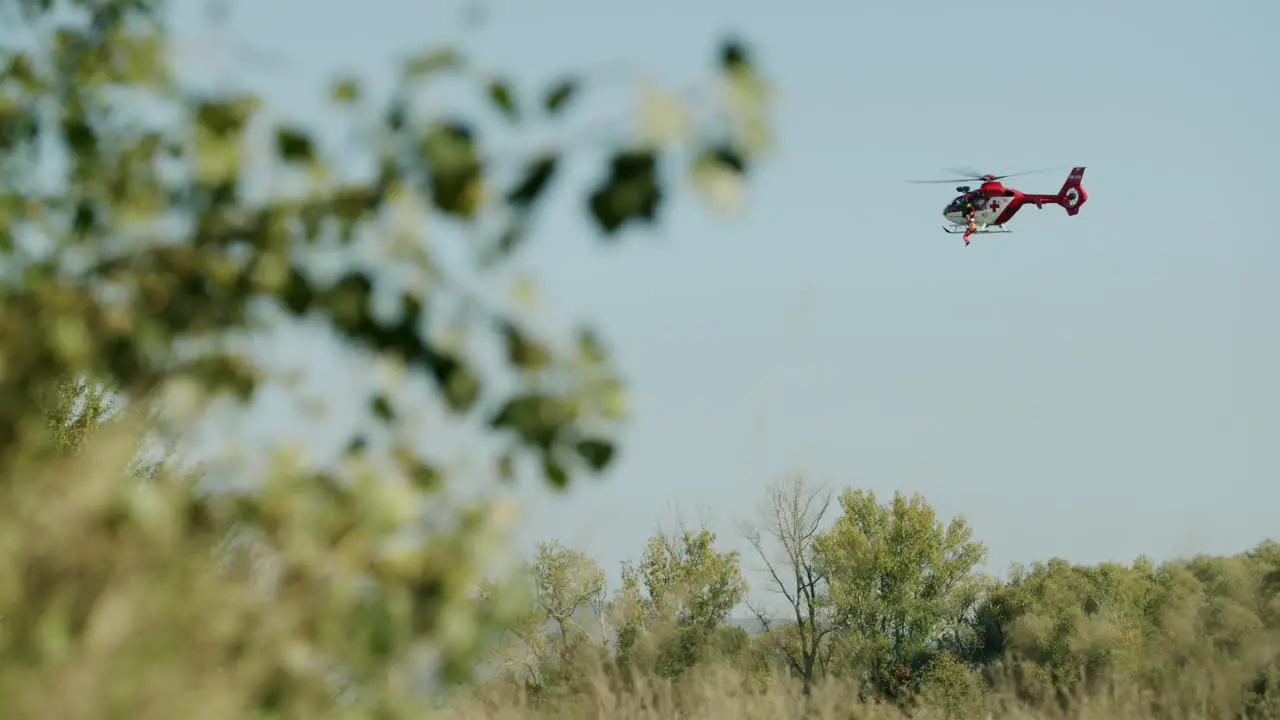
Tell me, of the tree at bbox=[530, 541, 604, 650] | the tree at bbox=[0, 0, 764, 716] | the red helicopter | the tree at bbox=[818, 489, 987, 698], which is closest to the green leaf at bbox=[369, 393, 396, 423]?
the tree at bbox=[0, 0, 764, 716]

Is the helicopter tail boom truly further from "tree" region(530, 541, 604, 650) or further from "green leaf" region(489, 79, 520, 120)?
"green leaf" region(489, 79, 520, 120)

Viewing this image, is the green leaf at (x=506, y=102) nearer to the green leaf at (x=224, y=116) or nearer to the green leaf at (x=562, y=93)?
the green leaf at (x=562, y=93)

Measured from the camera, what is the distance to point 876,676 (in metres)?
69.1

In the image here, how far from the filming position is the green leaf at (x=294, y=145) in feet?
11.8

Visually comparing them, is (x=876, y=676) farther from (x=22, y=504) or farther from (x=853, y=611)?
(x=22, y=504)

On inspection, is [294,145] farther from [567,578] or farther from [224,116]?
[567,578]

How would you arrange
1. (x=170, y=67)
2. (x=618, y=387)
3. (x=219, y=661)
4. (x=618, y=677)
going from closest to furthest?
1. (x=618, y=387)
2. (x=219, y=661)
3. (x=170, y=67)
4. (x=618, y=677)

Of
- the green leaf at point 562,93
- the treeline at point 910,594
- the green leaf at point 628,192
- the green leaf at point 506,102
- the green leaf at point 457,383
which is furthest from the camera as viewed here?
the treeline at point 910,594

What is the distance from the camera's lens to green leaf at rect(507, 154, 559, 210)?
10.9ft

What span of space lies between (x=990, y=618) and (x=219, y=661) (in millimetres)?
72753

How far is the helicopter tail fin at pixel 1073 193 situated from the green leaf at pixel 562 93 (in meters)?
52.7

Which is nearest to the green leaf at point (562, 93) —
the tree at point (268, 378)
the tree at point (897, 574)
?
the tree at point (268, 378)

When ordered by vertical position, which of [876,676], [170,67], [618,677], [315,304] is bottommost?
[876,676]

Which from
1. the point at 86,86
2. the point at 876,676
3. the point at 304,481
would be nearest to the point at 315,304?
the point at 304,481
